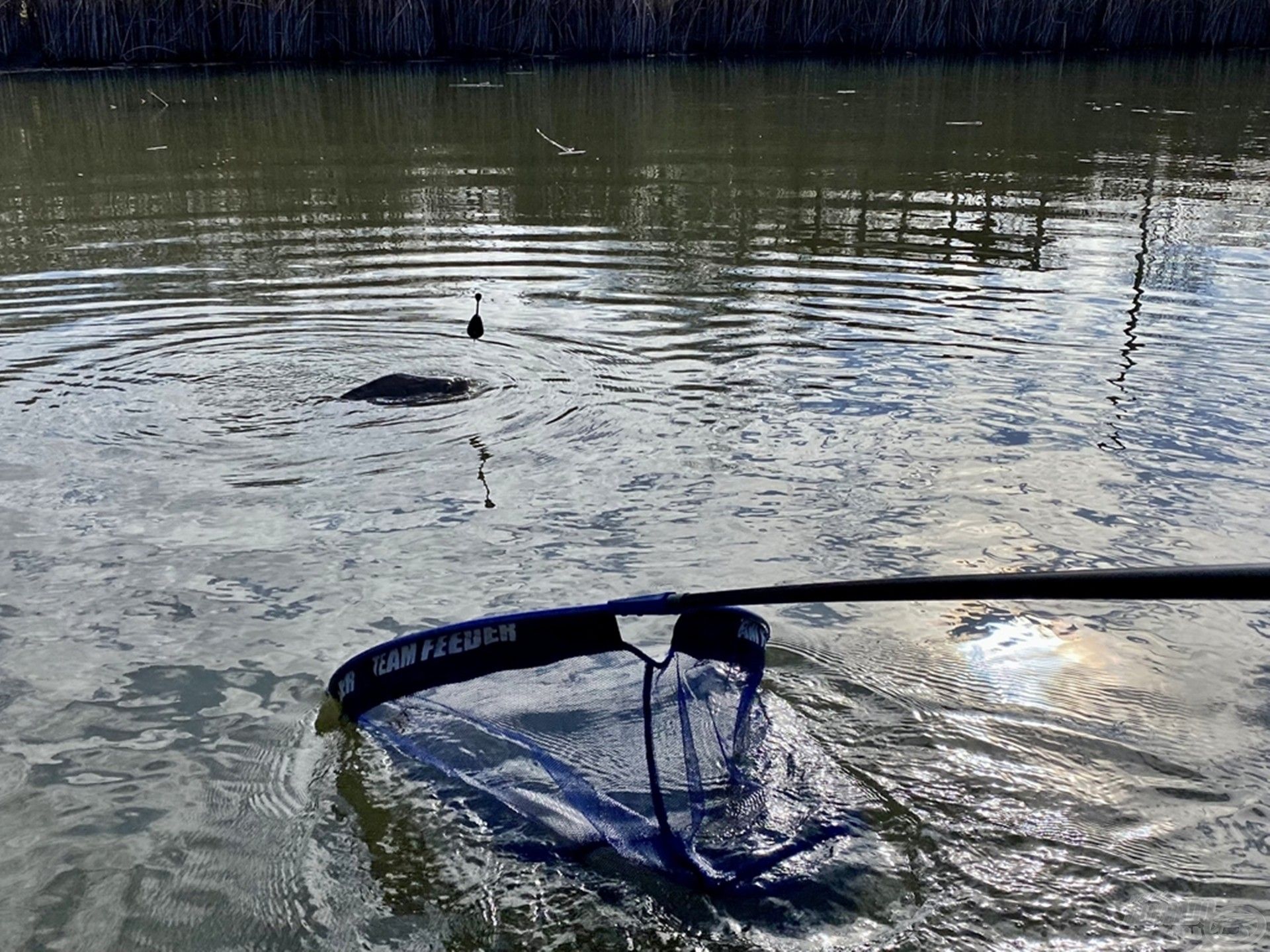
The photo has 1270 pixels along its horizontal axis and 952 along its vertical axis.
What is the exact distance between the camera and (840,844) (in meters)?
2.95

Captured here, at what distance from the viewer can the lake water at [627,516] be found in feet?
9.57

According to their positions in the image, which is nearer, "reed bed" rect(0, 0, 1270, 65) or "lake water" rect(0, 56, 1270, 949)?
"lake water" rect(0, 56, 1270, 949)

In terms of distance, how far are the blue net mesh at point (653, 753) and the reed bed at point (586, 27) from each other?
23.0m

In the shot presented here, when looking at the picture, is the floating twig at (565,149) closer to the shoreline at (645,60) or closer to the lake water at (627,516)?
the lake water at (627,516)

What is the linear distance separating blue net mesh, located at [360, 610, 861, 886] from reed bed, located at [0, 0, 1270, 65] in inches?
907

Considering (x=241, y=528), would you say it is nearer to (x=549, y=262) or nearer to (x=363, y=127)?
(x=549, y=262)

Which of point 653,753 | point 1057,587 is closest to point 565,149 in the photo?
point 653,753

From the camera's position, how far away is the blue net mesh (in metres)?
2.90

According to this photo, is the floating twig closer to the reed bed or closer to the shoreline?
the shoreline

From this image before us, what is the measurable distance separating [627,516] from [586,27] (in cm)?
2164

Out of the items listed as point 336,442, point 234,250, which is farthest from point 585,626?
point 234,250

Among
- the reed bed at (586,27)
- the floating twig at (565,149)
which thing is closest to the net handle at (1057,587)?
the floating twig at (565,149)

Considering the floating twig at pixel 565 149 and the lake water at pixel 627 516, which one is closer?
the lake water at pixel 627 516

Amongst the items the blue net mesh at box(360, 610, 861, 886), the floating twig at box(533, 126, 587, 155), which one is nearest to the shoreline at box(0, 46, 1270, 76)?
the floating twig at box(533, 126, 587, 155)
